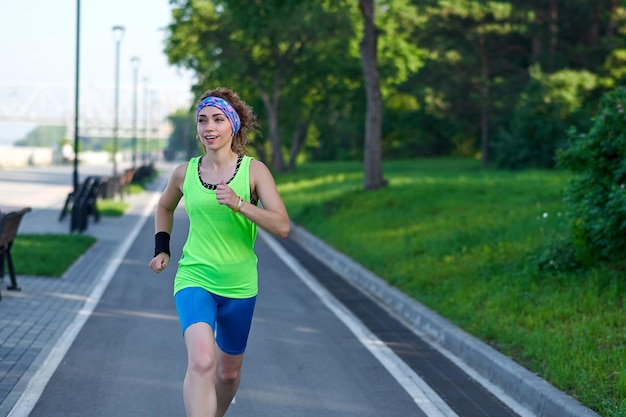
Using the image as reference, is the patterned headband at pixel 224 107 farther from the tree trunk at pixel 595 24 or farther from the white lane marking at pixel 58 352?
the tree trunk at pixel 595 24

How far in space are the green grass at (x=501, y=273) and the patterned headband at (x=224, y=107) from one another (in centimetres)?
294

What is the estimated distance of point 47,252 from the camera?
1786 cm

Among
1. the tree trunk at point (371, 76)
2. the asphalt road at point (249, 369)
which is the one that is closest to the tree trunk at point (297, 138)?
the tree trunk at point (371, 76)

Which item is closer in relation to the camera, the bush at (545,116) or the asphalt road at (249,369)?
the asphalt road at (249,369)

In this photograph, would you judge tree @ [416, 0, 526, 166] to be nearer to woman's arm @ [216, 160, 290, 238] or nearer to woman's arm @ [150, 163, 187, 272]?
woman's arm @ [150, 163, 187, 272]

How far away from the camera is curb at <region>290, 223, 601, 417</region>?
7363mm

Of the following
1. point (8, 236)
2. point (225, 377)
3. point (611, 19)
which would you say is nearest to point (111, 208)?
point (8, 236)

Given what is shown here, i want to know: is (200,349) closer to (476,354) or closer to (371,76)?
(476,354)

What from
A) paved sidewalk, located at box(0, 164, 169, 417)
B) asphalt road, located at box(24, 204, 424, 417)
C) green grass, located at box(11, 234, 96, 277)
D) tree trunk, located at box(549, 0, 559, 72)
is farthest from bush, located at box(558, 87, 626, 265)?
tree trunk, located at box(549, 0, 559, 72)

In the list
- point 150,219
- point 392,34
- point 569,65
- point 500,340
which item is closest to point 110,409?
point 500,340

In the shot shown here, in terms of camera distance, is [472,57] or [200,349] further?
[472,57]

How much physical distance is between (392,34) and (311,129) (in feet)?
95.9

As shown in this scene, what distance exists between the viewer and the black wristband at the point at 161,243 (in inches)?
227

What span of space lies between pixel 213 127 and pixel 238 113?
0.27 metres
